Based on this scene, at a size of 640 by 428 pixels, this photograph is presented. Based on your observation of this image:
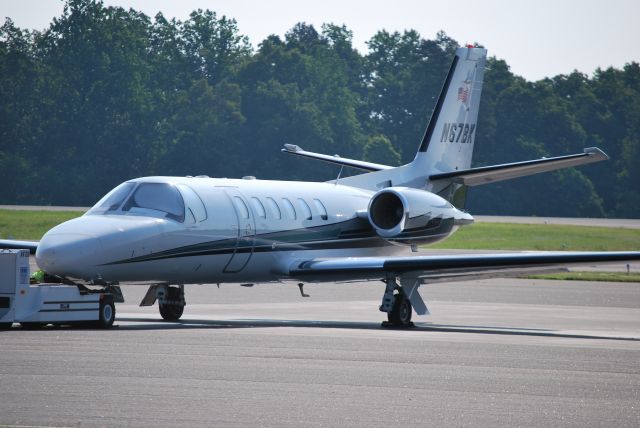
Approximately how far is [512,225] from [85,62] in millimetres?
41948

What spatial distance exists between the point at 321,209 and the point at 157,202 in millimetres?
4470

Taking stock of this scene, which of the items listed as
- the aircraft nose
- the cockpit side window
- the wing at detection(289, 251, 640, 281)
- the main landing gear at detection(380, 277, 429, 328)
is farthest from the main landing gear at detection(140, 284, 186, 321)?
the main landing gear at detection(380, 277, 429, 328)

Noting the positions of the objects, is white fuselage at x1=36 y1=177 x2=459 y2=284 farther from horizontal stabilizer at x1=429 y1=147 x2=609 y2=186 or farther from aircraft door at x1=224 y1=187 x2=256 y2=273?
horizontal stabilizer at x1=429 y1=147 x2=609 y2=186

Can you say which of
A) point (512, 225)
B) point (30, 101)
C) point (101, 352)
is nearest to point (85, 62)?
point (30, 101)

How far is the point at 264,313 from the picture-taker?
24547 mm

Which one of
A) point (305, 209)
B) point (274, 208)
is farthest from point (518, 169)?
point (274, 208)

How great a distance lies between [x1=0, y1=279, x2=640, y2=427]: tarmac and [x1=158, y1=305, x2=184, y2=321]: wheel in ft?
1.60

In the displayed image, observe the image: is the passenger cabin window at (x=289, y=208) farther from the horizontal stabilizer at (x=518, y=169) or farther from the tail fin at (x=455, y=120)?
the tail fin at (x=455, y=120)

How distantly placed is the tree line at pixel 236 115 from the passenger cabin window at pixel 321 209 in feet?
208

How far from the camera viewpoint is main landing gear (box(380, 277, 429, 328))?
21750 mm

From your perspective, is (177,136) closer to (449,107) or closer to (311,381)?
(449,107)

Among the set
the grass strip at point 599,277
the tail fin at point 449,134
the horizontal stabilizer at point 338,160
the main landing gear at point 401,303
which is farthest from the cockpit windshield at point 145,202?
the grass strip at point 599,277

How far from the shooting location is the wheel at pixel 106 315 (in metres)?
19.0

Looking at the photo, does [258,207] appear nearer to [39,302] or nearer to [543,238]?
[39,302]
